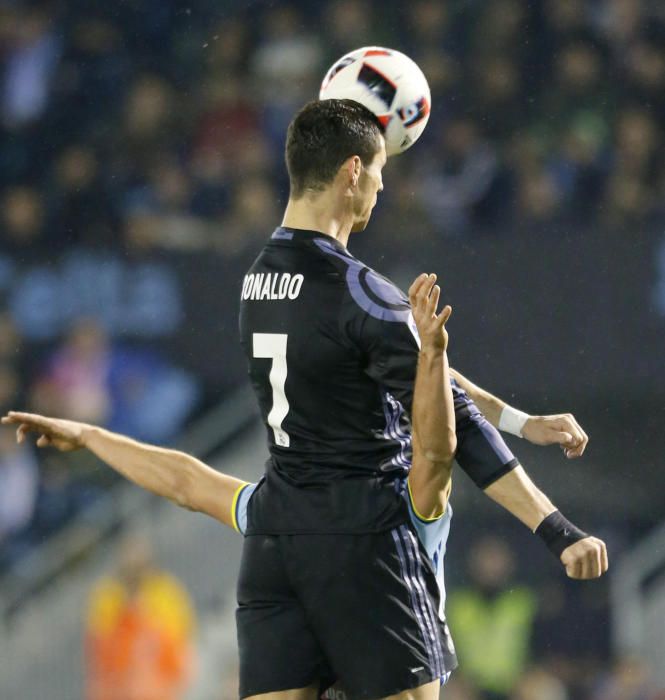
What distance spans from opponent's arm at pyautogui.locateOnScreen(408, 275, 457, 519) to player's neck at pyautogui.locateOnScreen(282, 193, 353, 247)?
1.32ft

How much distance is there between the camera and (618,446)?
25.6 ft

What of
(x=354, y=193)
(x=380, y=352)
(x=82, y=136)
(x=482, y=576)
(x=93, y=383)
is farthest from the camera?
(x=82, y=136)

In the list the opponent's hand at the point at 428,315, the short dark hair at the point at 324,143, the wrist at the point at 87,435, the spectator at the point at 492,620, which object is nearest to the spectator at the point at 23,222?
the spectator at the point at 492,620

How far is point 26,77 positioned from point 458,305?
11.9 feet

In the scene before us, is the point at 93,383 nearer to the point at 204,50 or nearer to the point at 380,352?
the point at 204,50

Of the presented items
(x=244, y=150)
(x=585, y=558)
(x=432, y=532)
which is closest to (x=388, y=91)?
(x=432, y=532)

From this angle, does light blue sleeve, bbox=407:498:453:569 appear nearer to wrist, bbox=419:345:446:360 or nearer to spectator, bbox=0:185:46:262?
wrist, bbox=419:345:446:360

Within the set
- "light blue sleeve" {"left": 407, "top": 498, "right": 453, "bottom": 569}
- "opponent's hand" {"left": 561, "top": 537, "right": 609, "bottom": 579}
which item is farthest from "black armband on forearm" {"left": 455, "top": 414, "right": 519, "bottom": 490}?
"opponent's hand" {"left": 561, "top": 537, "right": 609, "bottom": 579}

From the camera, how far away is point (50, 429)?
3.96 metres

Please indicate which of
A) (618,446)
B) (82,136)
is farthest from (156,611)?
(82,136)

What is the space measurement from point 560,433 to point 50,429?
131 cm

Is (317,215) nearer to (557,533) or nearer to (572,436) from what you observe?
(572,436)

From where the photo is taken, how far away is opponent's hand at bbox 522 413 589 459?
3658 mm

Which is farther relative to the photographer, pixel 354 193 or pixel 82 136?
pixel 82 136
